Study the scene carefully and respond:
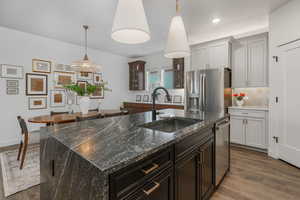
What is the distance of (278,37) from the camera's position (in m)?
2.77

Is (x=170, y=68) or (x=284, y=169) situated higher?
(x=170, y=68)

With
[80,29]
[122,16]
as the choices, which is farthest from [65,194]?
[80,29]

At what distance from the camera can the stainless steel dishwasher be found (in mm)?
1808

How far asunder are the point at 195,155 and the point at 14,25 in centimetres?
463

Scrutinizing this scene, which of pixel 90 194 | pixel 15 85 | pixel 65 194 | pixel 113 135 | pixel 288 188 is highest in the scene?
pixel 15 85

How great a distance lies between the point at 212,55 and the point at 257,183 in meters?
2.93

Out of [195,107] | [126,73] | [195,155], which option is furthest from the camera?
[126,73]

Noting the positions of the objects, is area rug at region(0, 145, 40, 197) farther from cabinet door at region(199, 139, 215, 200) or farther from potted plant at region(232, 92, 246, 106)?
potted plant at region(232, 92, 246, 106)

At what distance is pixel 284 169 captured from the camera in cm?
242

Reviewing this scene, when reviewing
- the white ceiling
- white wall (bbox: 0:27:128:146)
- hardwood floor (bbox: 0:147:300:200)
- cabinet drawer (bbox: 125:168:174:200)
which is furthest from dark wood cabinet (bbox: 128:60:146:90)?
cabinet drawer (bbox: 125:168:174:200)

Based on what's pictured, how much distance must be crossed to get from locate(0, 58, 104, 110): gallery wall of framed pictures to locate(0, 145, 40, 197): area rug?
140 centimetres

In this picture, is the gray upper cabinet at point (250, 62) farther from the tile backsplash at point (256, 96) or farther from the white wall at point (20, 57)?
the white wall at point (20, 57)

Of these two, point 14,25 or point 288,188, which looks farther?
point 14,25

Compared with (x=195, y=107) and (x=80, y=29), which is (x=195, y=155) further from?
(x=80, y=29)
